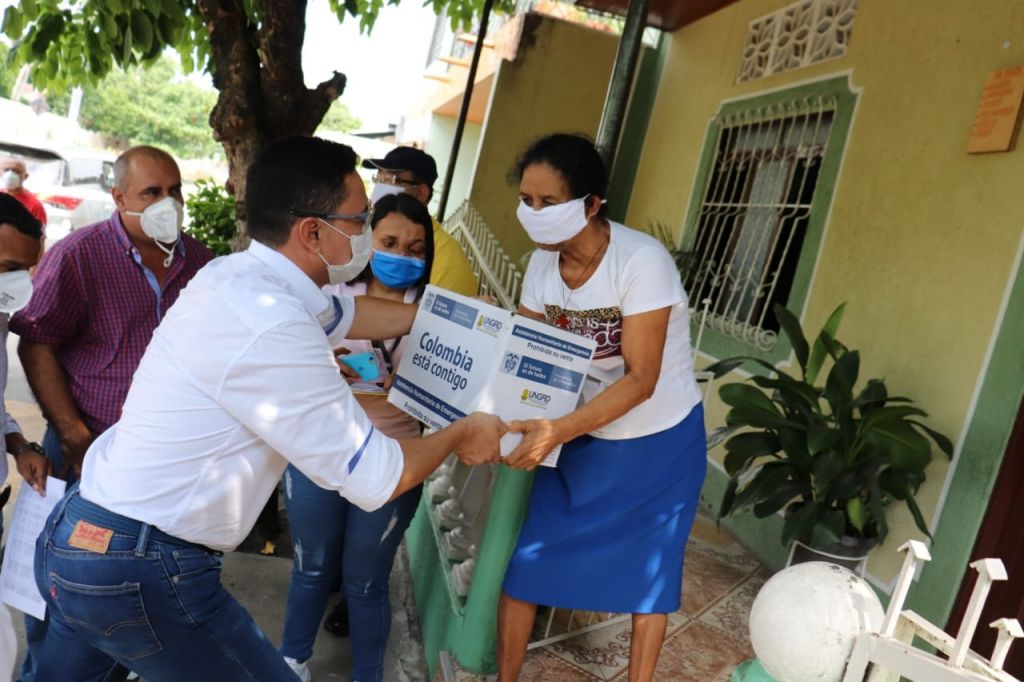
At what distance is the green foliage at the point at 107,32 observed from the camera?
392 cm

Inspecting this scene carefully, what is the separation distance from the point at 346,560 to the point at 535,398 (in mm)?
910

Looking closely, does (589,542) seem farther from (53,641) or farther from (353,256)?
(53,641)

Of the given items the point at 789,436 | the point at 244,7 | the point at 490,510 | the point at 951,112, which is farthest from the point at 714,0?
the point at 490,510

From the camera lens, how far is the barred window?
4.98m

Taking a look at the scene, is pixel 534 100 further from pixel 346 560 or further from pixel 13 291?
pixel 13 291

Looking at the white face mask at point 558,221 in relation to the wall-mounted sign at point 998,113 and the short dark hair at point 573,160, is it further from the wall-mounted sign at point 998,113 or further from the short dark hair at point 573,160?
the wall-mounted sign at point 998,113

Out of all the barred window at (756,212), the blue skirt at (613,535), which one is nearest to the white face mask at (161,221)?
the blue skirt at (613,535)

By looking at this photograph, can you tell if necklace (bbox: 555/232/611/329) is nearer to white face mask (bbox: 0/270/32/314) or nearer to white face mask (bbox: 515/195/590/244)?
white face mask (bbox: 515/195/590/244)

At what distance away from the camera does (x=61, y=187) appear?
11.3 m

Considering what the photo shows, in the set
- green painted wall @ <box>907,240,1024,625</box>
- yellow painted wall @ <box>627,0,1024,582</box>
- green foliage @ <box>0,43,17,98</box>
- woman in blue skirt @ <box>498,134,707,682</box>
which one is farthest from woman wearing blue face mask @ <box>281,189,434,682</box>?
green foliage @ <box>0,43,17,98</box>

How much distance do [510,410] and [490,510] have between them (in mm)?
634

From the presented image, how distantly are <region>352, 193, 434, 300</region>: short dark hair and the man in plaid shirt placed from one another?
648 millimetres

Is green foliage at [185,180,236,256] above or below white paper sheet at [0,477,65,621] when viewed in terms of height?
above

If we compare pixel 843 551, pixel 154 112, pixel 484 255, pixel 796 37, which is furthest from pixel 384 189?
pixel 154 112
